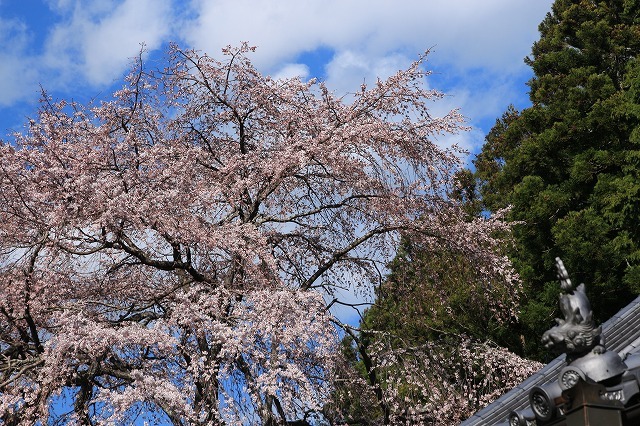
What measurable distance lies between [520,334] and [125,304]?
1054cm

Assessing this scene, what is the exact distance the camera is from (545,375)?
20.6 feet

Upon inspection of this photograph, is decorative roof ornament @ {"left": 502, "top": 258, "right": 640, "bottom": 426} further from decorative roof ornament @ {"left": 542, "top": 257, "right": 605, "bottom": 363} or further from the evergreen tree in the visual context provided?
the evergreen tree

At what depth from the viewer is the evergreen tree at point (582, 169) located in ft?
51.6

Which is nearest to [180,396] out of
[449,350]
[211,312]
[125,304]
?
[211,312]

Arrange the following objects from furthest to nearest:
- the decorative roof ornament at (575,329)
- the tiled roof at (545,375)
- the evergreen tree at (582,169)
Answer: the evergreen tree at (582,169) < the tiled roof at (545,375) < the decorative roof ornament at (575,329)

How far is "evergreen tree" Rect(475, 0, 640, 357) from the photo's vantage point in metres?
15.7

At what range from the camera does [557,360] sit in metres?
6.26

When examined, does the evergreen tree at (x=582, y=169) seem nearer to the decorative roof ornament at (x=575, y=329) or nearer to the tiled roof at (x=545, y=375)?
the tiled roof at (x=545, y=375)

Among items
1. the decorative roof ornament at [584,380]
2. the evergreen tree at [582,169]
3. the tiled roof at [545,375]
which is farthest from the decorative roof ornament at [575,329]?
the evergreen tree at [582,169]

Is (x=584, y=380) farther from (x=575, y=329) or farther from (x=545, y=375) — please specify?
(x=545, y=375)

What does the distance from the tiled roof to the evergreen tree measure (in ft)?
24.9

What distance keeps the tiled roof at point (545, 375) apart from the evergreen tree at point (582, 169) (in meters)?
7.59

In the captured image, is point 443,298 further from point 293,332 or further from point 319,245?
point 293,332

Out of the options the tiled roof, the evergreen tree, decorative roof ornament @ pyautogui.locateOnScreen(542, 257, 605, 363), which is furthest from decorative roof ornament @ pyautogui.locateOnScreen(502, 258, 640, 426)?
the evergreen tree
